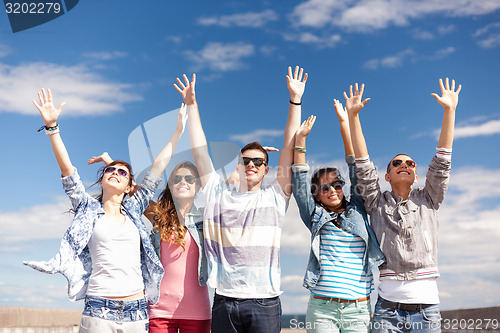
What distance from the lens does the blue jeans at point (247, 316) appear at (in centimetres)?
476

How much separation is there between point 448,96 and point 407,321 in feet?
9.54

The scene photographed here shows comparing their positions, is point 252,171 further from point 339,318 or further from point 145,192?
point 339,318

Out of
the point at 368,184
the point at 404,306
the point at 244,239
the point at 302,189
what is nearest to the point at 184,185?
the point at 244,239

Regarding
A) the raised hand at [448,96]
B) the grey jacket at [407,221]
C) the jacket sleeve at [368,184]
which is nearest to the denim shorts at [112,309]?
the grey jacket at [407,221]

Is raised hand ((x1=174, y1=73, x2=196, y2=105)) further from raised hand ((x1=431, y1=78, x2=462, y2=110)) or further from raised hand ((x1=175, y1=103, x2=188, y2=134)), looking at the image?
raised hand ((x1=431, y1=78, x2=462, y2=110))

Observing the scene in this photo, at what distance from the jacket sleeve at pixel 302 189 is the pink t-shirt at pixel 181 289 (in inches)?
55.4

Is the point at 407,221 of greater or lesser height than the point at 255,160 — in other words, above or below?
below

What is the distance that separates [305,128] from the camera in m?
5.43

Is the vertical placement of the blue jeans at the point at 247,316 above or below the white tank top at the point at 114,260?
below

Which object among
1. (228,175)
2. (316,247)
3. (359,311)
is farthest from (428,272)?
(228,175)

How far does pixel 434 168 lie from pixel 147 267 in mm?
3751

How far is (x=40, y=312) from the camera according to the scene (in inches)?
375

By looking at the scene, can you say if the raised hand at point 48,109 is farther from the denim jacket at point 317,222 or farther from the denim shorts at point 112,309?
the denim jacket at point 317,222

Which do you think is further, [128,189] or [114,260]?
[128,189]
